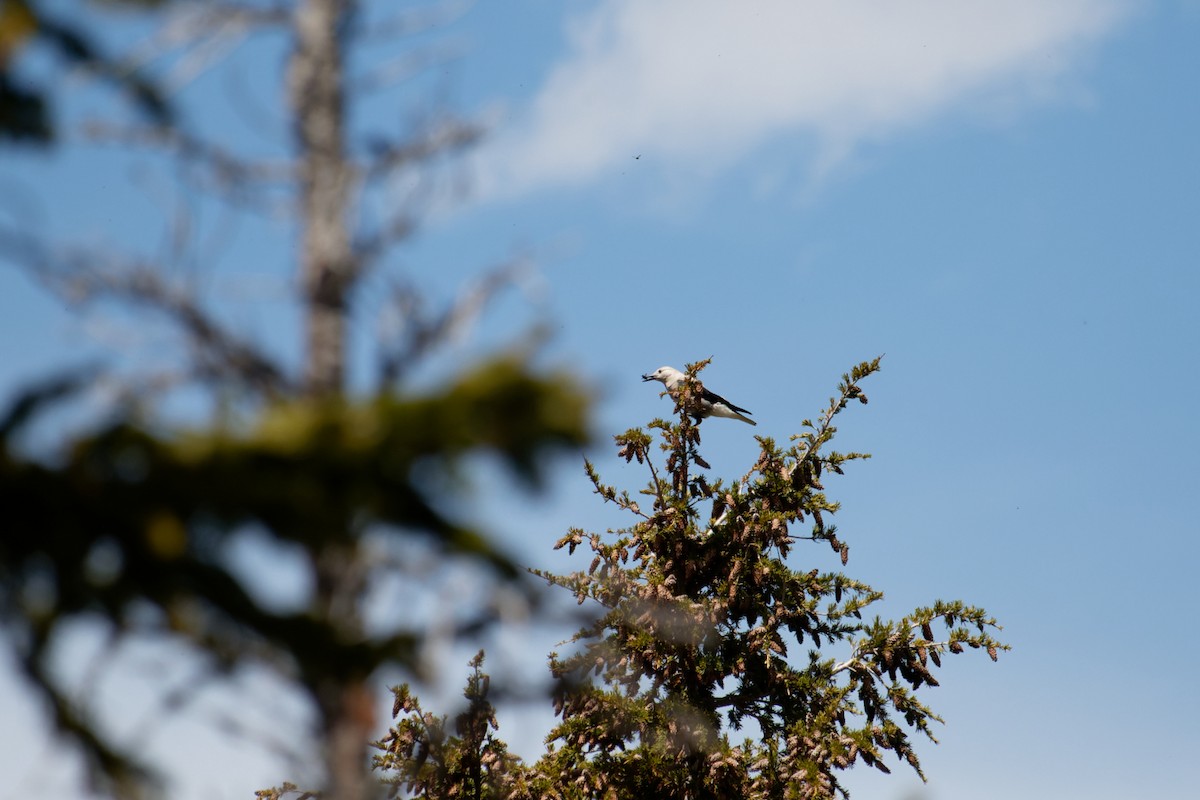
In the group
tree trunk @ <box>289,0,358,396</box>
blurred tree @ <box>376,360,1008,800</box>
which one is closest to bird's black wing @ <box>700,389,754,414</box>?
blurred tree @ <box>376,360,1008,800</box>

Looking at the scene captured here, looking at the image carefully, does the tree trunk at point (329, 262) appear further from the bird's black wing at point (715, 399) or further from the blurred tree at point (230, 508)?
the bird's black wing at point (715, 399)

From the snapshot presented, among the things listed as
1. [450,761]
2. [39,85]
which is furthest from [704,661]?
[39,85]

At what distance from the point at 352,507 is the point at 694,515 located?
9.61m

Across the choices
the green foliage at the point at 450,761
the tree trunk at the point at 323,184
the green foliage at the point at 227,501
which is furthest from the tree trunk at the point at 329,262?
the green foliage at the point at 450,761

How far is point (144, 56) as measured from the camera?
620 cm

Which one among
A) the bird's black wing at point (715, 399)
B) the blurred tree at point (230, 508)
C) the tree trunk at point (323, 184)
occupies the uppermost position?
the bird's black wing at point (715, 399)

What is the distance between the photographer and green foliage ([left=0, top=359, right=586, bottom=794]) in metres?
4.04

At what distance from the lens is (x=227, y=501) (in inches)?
163

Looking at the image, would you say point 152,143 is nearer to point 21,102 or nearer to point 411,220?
point 21,102

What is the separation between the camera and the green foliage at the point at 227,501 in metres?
4.04

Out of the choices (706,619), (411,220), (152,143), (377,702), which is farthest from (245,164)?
(706,619)

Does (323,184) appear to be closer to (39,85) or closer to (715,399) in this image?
(39,85)

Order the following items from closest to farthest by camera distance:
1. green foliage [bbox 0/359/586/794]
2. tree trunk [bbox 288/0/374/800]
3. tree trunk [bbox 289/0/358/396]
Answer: green foliage [bbox 0/359/586/794]
tree trunk [bbox 288/0/374/800]
tree trunk [bbox 289/0/358/396]

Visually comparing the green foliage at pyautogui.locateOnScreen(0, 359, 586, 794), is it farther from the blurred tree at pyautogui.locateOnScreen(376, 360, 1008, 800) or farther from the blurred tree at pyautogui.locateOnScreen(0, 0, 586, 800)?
the blurred tree at pyautogui.locateOnScreen(376, 360, 1008, 800)
